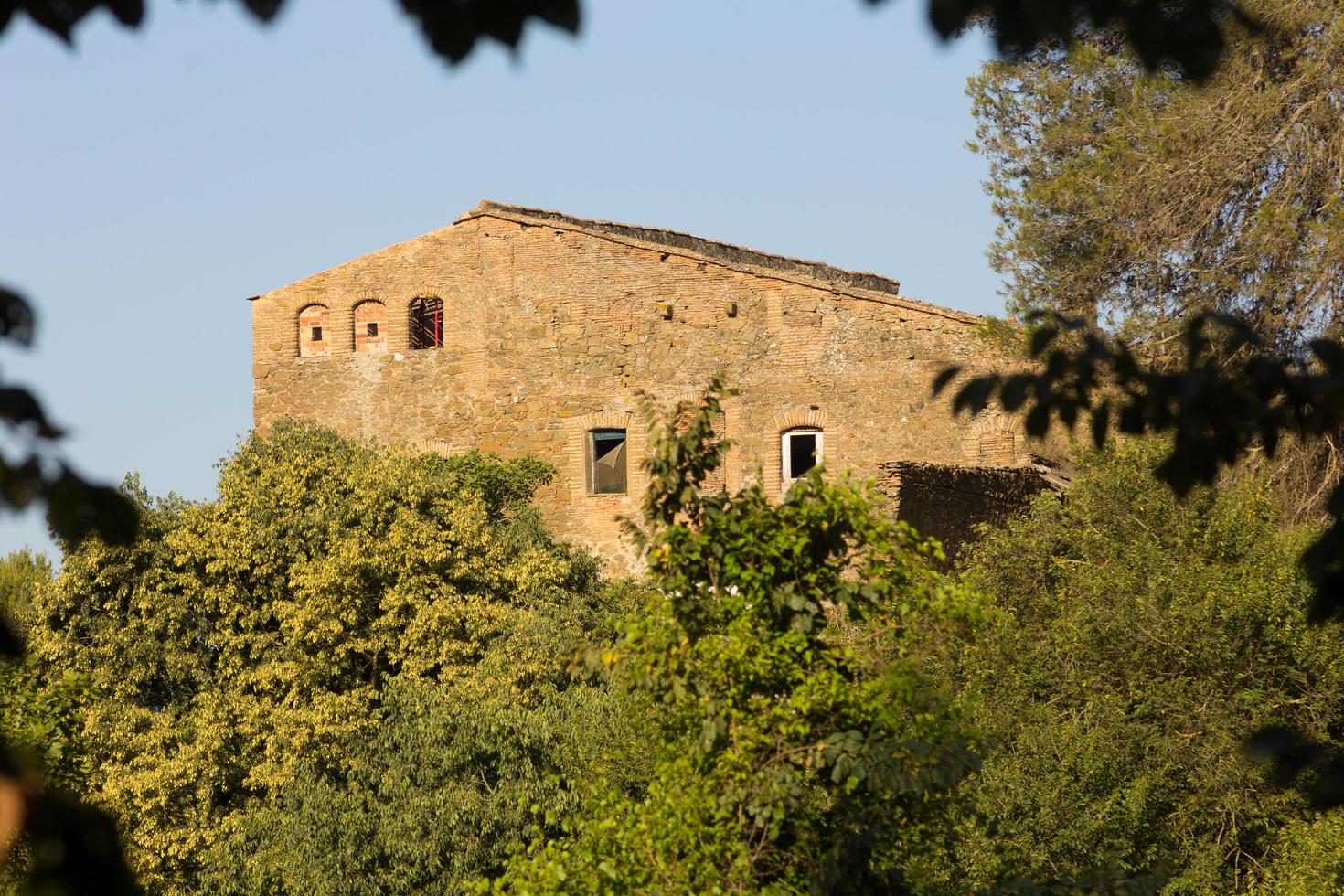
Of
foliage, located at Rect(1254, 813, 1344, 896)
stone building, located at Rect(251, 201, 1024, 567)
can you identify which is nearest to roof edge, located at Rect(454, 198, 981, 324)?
stone building, located at Rect(251, 201, 1024, 567)

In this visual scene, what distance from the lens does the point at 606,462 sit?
25.7 metres

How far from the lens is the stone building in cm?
2447

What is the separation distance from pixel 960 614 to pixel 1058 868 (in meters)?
7.78

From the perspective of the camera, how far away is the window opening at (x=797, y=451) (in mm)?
24875

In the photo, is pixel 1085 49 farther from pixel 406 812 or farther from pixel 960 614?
pixel 960 614

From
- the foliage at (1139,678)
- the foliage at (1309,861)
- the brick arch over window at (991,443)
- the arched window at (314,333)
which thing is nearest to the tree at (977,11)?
the foliage at (1139,678)

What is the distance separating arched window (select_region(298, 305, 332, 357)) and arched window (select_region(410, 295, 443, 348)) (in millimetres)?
1315

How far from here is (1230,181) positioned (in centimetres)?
2486

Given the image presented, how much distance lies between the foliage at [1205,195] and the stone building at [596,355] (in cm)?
270

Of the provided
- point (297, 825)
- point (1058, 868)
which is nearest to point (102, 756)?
point (297, 825)

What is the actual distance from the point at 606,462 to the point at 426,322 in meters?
3.83

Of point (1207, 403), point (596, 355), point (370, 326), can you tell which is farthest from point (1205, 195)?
point (1207, 403)

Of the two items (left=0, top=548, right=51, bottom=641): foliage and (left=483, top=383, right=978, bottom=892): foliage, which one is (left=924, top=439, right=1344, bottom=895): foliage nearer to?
(left=483, top=383, right=978, bottom=892): foliage

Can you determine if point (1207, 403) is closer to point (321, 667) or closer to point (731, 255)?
point (321, 667)
